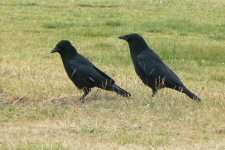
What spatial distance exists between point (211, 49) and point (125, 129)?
8.55 m

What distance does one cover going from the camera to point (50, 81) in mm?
10281

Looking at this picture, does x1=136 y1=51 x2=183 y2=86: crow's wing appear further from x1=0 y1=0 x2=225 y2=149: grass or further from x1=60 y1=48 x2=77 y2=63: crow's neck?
x1=60 y1=48 x2=77 y2=63: crow's neck

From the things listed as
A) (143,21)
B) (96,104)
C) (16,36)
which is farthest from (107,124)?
(143,21)

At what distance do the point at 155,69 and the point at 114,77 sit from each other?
263 cm

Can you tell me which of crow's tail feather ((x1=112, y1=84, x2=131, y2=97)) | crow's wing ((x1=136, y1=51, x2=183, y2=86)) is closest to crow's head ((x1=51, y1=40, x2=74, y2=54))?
crow's tail feather ((x1=112, y1=84, x2=131, y2=97))

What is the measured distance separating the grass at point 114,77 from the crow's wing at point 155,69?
279 mm

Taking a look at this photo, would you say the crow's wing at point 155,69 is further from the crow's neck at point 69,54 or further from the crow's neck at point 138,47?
the crow's neck at point 69,54

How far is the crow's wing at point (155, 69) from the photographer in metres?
8.84

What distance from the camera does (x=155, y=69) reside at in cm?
891

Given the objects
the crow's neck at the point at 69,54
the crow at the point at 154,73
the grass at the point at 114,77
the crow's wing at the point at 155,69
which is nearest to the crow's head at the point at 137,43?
the crow at the point at 154,73

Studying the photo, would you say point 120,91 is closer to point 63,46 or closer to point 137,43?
point 137,43

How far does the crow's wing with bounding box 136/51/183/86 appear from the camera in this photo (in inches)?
348

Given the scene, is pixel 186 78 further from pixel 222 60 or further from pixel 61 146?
pixel 61 146

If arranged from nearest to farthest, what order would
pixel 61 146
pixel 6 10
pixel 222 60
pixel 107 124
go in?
pixel 61 146 < pixel 107 124 < pixel 222 60 < pixel 6 10
